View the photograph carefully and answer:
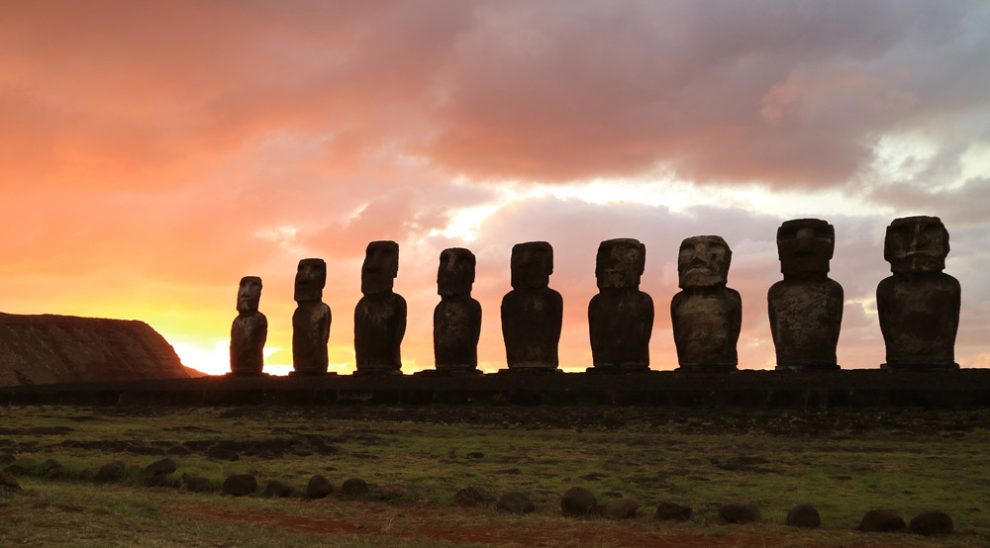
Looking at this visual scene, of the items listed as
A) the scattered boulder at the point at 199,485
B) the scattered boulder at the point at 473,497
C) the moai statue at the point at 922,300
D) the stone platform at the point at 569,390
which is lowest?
the scattered boulder at the point at 473,497

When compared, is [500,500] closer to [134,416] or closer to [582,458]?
[582,458]

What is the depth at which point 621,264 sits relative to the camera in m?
17.6

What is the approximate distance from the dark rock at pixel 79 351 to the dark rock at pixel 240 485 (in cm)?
2388

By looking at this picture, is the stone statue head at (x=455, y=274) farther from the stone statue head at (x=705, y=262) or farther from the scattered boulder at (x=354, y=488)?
the scattered boulder at (x=354, y=488)

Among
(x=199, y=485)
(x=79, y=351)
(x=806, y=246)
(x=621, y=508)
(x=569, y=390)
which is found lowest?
(x=621, y=508)

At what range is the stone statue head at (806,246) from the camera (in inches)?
632

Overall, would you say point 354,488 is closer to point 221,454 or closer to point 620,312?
point 221,454

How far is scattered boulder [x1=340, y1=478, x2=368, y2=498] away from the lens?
8.45 metres

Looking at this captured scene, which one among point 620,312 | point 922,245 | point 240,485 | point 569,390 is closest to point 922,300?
point 922,245

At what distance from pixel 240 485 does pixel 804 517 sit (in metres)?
4.50

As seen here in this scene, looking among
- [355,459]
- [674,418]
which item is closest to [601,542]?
[355,459]

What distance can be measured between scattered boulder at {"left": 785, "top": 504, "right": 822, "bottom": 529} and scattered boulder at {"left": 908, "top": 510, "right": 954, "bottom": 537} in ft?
2.00

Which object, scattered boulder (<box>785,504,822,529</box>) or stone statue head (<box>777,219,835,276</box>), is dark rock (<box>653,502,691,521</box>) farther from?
stone statue head (<box>777,219,835,276</box>)

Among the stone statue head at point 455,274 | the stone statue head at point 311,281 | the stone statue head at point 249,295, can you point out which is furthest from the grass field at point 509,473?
the stone statue head at point 249,295
